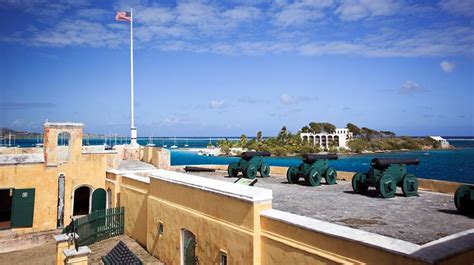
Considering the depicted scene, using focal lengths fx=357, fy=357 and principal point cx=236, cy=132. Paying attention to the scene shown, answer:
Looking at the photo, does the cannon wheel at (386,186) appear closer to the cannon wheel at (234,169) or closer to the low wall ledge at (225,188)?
the low wall ledge at (225,188)

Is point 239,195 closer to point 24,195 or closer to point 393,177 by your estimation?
point 393,177

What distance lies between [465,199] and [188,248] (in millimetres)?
7863

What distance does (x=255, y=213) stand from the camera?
8.02 m

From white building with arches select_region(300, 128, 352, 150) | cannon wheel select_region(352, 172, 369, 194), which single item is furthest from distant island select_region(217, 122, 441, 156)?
cannon wheel select_region(352, 172, 369, 194)

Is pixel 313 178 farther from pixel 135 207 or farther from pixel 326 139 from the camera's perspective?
pixel 326 139

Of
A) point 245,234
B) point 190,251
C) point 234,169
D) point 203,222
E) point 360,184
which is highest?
point 234,169

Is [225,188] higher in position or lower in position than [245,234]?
higher

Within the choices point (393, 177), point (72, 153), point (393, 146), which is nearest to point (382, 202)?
point (393, 177)

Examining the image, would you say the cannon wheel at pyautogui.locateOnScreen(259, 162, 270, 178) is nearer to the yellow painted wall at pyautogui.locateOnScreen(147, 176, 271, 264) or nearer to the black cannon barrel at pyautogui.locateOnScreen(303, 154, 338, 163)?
the black cannon barrel at pyautogui.locateOnScreen(303, 154, 338, 163)

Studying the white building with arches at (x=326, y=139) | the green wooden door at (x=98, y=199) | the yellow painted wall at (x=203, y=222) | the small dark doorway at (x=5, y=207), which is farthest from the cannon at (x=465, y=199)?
the white building with arches at (x=326, y=139)

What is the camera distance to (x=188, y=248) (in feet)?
35.7

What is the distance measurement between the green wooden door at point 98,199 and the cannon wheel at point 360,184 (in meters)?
13.2

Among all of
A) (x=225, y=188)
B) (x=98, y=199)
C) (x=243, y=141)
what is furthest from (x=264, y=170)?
(x=243, y=141)

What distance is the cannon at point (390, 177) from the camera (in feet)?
39.0
